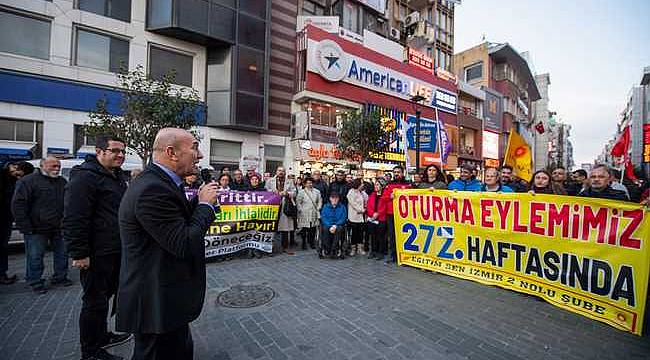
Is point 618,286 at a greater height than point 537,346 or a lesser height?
greater

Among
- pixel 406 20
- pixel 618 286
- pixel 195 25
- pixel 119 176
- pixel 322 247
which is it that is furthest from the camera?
pixel 406 20

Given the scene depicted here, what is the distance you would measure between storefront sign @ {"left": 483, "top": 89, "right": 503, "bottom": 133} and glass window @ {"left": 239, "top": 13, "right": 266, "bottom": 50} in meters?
31.6

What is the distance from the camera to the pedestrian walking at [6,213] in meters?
5.08

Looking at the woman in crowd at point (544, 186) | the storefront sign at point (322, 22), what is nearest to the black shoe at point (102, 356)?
the woman in crowd at point (544, 186)

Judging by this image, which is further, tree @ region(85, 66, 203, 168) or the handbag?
tree @ region(85, 66, 203, 168)

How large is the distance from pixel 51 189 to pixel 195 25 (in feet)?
42.6

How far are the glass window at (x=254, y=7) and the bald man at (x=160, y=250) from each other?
1750 cm

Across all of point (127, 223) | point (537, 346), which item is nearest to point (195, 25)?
point (127, 223)

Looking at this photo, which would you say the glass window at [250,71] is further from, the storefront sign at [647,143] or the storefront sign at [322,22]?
the storefront sign at [647,143]

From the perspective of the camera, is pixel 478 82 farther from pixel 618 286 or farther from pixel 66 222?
pixel 66 222

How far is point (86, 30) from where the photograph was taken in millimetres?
13188

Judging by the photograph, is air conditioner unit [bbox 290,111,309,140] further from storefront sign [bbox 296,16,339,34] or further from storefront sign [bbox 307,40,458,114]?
storefront sign [bbox 296,16,339,34]

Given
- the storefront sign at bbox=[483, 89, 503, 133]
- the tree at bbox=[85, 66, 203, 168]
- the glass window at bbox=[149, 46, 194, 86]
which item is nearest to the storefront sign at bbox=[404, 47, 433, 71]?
the storefront sign at bbox=[483, 89, 503, 133]

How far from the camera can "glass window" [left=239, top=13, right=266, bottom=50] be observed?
1639cm
